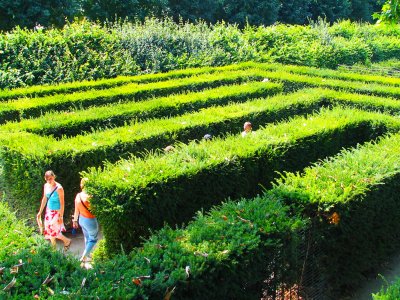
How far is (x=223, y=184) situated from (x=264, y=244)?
2.71 metres

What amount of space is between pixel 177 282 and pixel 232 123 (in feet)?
22.3

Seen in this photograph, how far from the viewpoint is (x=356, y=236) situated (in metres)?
6.63

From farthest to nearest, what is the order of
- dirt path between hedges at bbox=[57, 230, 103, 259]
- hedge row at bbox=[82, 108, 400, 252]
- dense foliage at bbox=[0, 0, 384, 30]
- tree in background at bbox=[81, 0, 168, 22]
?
tree in background at bbox=[81, 0, 168, 22] < dense foliage at bbox=[0, 0, 384, 30] < dirt path between hedges at bbox=[57, 230, 103, 259] < hedge row at bbox=[82, 108, 400, 252]

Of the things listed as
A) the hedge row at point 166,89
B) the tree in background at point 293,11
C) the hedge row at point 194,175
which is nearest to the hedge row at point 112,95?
the hedge row at point 166,89

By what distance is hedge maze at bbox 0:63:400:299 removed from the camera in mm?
5039

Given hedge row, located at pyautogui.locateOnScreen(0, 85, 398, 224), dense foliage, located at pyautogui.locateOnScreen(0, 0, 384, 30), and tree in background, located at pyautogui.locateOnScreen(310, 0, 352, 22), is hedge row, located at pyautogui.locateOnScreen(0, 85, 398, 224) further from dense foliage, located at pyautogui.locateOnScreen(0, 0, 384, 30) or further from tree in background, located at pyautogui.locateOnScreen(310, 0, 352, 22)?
tree in background, located at pyautogui.locateOnScreen(310, 0, 352, 22)

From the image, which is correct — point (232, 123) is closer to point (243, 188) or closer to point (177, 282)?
point (243, 188)

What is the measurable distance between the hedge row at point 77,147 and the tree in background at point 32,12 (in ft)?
53.8

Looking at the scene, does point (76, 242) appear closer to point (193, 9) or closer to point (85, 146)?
point (85, 146)

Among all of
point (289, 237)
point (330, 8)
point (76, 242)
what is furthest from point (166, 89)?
point (330, 8)

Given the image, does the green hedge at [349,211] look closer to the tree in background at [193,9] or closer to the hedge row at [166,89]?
the hedge row at [166,89]

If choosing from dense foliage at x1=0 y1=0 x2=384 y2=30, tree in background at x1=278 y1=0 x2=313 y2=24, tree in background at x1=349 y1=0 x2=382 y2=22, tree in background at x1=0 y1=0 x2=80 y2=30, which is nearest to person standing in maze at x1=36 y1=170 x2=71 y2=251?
dense foliage at x1=0 y1=0 x2=384 y2=30

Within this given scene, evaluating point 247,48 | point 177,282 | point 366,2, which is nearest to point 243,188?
point 177,282

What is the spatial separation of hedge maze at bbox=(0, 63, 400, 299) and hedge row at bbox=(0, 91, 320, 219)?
0.02 m
